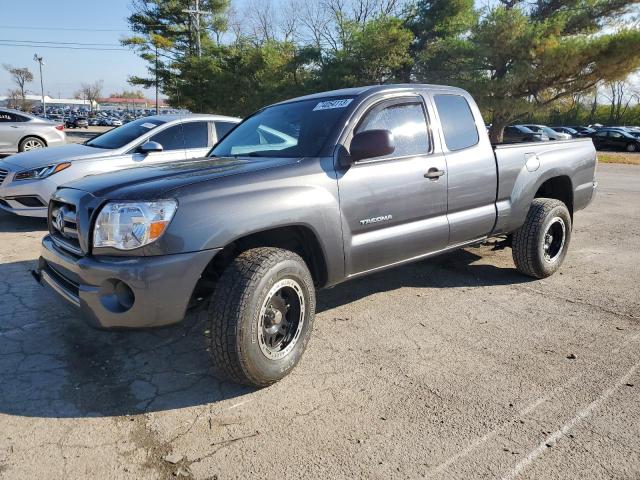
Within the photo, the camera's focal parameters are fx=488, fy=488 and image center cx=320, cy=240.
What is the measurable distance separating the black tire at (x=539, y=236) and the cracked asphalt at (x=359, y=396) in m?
0.35

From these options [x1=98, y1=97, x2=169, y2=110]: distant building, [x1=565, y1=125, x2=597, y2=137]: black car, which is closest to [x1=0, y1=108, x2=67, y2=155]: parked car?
[x1=565, y1=125, x2=597, y2=137]: black car

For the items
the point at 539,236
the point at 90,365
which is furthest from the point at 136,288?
the point at 539,236

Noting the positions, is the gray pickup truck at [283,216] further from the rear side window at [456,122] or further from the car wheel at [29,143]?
the car wheel at [29,143]

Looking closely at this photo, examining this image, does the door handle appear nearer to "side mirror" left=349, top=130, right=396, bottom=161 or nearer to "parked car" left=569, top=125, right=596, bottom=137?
"side mirror" left=349, top=130, right=396, bottom=161

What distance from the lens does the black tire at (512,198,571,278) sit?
4.63 m

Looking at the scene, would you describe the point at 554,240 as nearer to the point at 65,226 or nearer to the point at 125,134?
the point at 65,226

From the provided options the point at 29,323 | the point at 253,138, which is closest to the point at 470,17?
the point at 253,138

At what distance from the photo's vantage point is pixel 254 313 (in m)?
2.71

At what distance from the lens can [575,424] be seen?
2.54 metres

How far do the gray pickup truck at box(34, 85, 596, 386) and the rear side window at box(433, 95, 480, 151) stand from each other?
1 cm

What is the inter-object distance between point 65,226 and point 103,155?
3.91 metres

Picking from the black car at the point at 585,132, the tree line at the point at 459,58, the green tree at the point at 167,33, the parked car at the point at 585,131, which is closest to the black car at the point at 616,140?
the black car at the point at 585,132

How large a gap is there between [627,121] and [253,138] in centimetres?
5953

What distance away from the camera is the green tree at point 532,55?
1927cm
